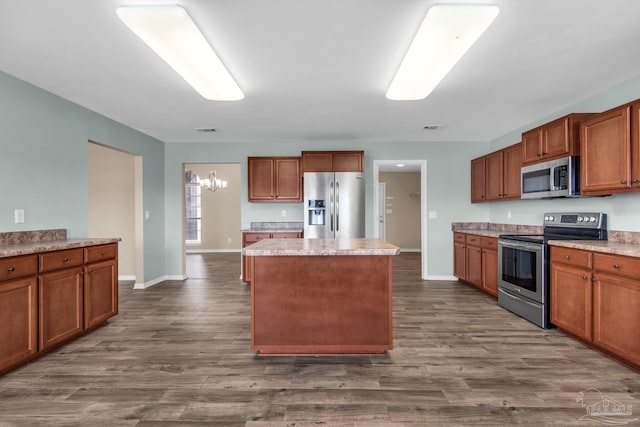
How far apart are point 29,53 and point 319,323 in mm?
3063

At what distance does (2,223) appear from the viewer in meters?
2.81

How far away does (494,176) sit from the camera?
16.0 feet

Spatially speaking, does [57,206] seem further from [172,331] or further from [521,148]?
[521,148]

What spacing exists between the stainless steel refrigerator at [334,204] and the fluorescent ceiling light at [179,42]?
2.55 meters

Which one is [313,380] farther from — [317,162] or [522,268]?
[317,162]

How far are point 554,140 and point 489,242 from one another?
150cm

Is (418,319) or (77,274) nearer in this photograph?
(77,274)

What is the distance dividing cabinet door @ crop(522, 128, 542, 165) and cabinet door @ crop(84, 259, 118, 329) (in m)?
4.78

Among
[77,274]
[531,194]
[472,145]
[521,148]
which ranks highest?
[472,145]

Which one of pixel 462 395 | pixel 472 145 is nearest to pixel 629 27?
pixel 462 395

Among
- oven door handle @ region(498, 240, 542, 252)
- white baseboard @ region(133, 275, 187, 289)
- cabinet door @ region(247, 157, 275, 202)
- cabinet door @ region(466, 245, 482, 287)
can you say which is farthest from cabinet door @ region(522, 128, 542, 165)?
white baseboard @ region(133, 275, 187, 289)

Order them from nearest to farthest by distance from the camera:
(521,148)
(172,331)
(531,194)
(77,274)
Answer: (77,274), (172,331), (531,194), (521,148)

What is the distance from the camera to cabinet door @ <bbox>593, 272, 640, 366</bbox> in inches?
92.6

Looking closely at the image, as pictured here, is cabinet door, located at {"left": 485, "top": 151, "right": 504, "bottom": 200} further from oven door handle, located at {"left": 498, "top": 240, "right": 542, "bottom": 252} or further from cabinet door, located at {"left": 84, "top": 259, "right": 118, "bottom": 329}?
cabinet door, located at {"left": 84, "top": 259, "right": 118, "bottom": 329}
